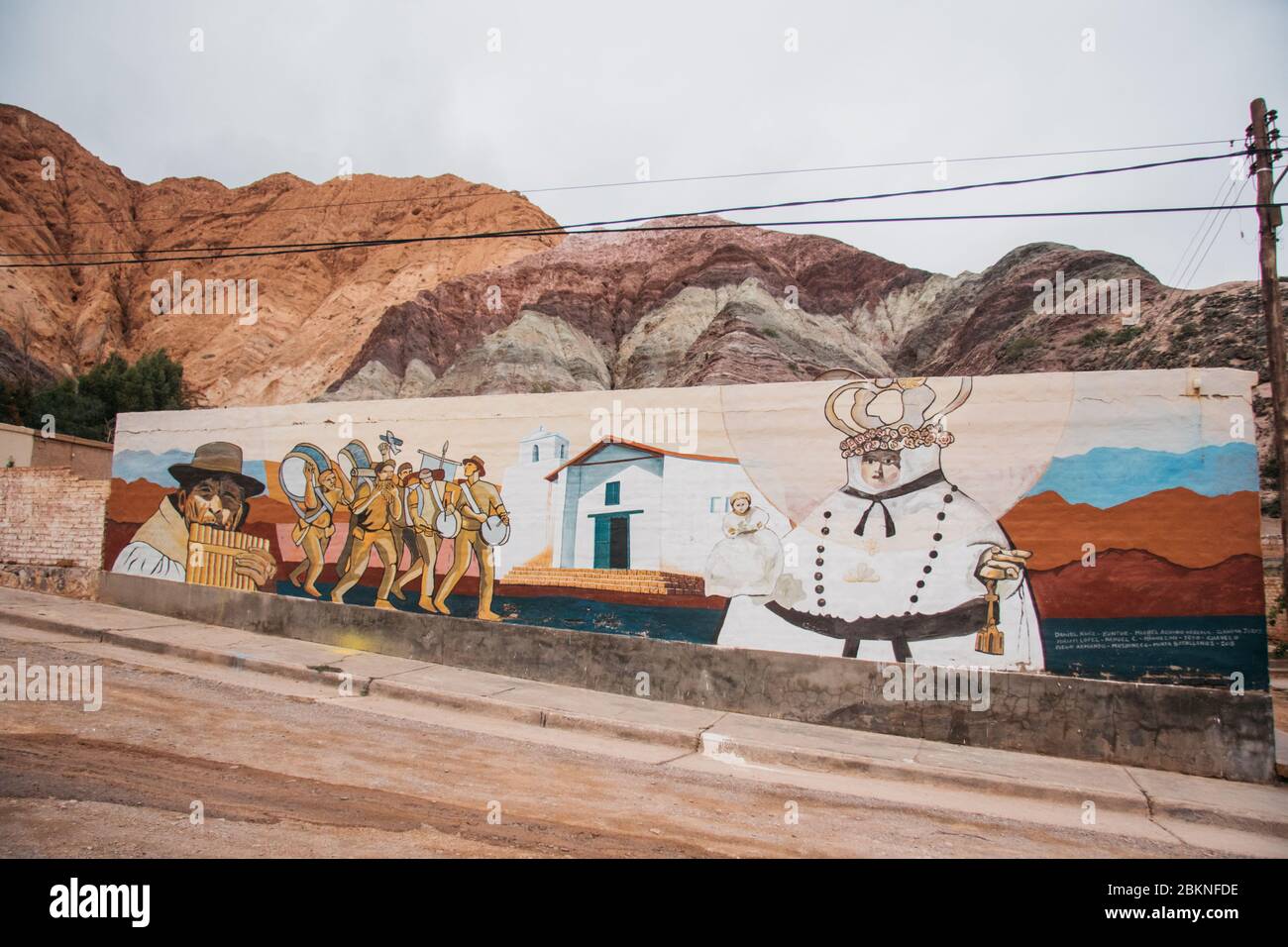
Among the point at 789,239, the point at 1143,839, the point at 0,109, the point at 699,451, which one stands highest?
the point at 0,109

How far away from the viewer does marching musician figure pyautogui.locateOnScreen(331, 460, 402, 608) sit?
39.6 feet

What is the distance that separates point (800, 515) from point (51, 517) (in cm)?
1370

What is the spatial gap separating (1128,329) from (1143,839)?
98.5ft

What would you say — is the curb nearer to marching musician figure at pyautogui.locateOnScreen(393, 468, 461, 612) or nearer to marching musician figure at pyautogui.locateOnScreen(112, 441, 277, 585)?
marching musician figure at pyautogui.locateOnScreen(393, 468, 461, 612)

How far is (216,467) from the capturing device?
44.3 ft

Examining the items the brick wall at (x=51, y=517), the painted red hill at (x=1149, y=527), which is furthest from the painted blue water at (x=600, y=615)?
the brick wall at (x=51, y=517)

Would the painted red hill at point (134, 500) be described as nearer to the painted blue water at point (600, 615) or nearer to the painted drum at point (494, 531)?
the painted drum at point (494, 531)

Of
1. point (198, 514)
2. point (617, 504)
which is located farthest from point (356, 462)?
point (617, 504)

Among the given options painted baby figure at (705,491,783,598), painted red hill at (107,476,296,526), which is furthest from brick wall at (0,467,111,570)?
painted baby figure at (705,491,783,598)

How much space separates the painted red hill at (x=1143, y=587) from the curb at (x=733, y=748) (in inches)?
86.5

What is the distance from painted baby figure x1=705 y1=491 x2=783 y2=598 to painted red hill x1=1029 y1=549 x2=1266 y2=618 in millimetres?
2991

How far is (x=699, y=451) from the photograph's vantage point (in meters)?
10.7
